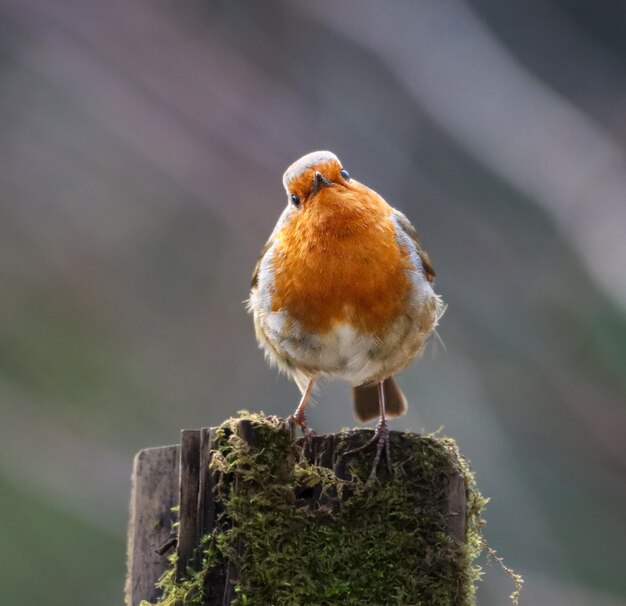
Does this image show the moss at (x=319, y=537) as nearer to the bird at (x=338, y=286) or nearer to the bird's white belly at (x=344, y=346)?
the bird at (x=338, y=286)

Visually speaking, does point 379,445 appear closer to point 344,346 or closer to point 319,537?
point 319,537

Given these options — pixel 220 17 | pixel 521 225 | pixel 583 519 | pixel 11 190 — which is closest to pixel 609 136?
pixel 521 225

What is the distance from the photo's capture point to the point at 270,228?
34.7 ft

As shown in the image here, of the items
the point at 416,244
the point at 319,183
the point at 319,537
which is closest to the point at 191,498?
the point at 319,537

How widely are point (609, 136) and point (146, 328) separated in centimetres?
494

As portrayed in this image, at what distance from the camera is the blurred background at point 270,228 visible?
9.06 m

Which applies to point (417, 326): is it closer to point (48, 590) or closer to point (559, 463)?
point (559, 463)

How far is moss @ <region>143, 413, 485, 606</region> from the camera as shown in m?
2.53

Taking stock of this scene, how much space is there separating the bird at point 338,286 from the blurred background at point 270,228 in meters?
4.77

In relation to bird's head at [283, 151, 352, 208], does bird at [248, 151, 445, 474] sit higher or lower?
lower

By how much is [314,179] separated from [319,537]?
1.57 metres

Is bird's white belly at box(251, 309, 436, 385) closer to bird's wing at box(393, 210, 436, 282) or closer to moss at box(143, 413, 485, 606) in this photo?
bird's wing at box(393, 210, 436, 282)

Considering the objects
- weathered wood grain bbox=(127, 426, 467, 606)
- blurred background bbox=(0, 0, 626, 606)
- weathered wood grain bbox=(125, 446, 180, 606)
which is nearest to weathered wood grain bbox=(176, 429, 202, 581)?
weathered wood grain bbox=(127, 426, 467, 606)

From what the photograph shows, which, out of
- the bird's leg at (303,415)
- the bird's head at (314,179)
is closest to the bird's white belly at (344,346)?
the bird's leg at (303,415)
